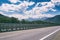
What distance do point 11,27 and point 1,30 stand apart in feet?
18.2

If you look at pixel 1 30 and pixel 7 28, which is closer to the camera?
pixel 1 30

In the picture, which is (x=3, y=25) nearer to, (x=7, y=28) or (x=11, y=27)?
(x=7, y=28)

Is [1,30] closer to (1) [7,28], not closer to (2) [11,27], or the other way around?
(1) [7,28]

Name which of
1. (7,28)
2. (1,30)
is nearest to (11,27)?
(7,28)

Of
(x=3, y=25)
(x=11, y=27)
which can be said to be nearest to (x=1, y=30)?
(x=3, y=25)

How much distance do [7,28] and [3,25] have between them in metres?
1.58

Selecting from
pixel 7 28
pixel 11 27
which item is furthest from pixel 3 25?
pixel 11 27

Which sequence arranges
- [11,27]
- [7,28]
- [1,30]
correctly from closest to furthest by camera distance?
[1,30], [7,28], [11,27]

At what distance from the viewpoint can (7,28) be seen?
38.7 metres

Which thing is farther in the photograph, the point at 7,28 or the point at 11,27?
the point at 11,27

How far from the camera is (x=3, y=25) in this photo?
37312mm

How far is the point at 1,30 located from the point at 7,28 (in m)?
2.89

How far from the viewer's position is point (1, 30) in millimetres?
35906

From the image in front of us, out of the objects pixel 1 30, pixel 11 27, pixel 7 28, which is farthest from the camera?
pixel 11 27
